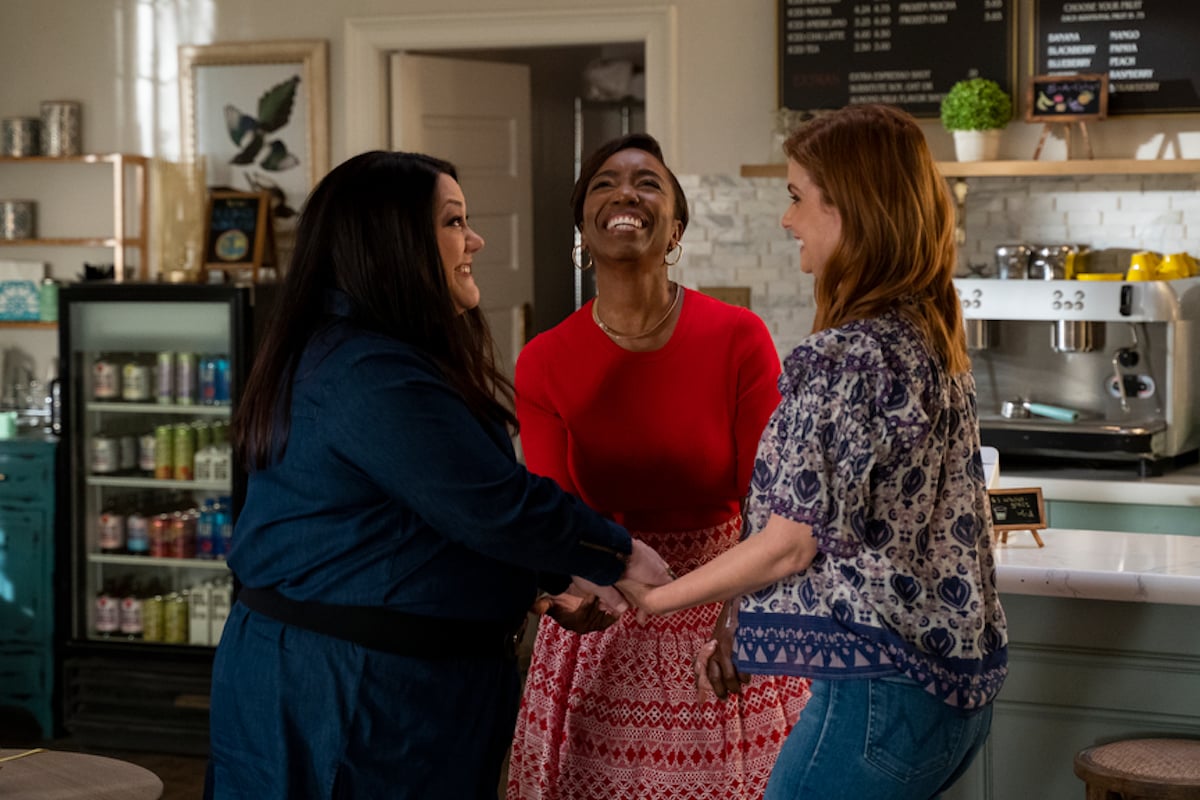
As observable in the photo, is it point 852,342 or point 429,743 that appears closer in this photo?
point 852,342

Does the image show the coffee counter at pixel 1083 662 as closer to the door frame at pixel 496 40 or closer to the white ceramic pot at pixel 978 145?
the white ceramic pot at pixel 978 145

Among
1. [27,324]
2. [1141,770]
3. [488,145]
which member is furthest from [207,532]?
[1141,770]

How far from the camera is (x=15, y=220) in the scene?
17.3 feet

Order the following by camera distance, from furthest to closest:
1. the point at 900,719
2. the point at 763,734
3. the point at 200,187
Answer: the point at 200,187, the point at 763,734, the point at 900,719

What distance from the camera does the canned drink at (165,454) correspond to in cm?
469

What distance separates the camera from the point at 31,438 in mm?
4676

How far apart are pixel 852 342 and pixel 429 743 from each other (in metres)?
0.71

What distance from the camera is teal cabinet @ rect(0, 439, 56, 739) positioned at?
4633 mm

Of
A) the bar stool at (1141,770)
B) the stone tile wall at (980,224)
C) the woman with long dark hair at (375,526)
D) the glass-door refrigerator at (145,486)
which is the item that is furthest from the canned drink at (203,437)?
the bar stool at (1141,770)

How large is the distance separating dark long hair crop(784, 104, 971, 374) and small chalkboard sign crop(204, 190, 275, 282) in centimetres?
350

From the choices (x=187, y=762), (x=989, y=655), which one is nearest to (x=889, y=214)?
(x=989, y=655)

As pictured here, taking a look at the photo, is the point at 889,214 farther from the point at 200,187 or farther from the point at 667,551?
the point at 200,187

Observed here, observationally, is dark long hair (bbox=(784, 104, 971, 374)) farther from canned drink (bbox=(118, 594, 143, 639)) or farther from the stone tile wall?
canned drink (bbox=(118, 594, 143, 639))

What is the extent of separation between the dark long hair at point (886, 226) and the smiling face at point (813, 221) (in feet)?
0.04
